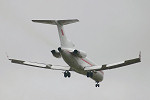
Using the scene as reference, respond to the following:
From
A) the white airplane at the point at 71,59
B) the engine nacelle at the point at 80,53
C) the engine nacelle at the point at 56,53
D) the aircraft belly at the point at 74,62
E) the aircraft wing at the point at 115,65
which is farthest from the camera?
the engine nacelle at the point at 56,53

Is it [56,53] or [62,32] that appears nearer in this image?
[56,53]

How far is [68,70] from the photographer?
54.5 metres

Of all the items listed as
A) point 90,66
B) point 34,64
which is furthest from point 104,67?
point 34,64

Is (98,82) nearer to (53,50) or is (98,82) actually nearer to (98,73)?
(98,73)

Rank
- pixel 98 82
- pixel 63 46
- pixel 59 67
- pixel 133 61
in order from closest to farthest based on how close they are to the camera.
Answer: pixel 133 61 < pixel 63 46 < pixel 59 67 < pixel 98 82

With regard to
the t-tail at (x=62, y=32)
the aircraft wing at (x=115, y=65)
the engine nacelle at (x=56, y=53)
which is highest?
the t-tail at (x=62, y=32)

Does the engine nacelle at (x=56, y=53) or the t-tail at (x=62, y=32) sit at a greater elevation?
the t-tail at (x=62, y=32)

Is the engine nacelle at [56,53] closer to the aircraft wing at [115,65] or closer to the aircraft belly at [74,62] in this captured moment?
the aircraft belly at [74,62]

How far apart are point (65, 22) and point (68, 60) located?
4.57 m

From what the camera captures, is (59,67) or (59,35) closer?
(59,35)

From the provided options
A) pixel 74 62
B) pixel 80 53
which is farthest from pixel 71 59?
pixel 80 53

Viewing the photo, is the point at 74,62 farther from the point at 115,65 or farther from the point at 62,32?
the point at 115,65

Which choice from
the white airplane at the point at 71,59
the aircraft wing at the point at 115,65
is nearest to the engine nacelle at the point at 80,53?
the white airplane at the point at 71,59

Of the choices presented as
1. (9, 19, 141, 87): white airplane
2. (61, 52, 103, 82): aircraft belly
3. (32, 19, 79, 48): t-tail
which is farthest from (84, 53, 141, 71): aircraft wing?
(32, 19, 79, 48): t-tail
